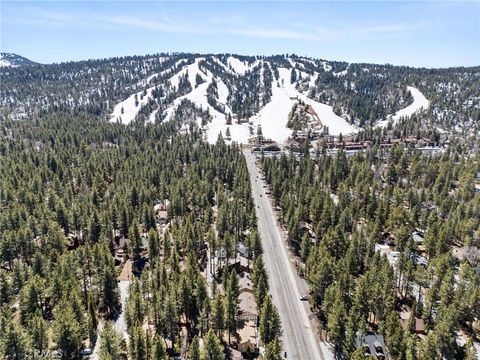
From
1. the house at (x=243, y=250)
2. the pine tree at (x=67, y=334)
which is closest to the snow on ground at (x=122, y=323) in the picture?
the pine tree at (x=67, y=334)

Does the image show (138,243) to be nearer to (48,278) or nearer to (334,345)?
(48,278)


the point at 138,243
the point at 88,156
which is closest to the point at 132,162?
the point at 88,156

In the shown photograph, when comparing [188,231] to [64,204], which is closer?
[188,231]

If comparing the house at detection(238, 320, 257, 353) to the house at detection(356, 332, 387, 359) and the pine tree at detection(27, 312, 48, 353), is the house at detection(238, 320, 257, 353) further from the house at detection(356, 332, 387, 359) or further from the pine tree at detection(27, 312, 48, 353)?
the pine tree at detection(27, 312, 48, 353)

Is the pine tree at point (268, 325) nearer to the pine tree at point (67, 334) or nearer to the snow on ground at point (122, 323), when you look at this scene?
the snow on ground at point (122, 323)

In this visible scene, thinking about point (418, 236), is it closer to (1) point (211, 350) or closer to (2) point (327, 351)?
(2) point (327, 351)
